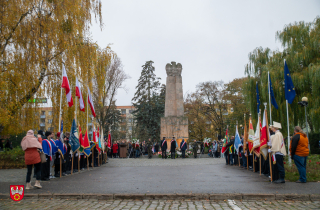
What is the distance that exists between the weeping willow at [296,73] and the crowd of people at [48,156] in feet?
47.0

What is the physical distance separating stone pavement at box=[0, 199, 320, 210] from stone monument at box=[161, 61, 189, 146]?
67.2 ft

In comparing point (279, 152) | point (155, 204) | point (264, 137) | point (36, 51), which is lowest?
point (155, 204)

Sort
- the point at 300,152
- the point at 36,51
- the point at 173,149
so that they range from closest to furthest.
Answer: the point at 300,152 → the point at 36,51 → the point at 173,149

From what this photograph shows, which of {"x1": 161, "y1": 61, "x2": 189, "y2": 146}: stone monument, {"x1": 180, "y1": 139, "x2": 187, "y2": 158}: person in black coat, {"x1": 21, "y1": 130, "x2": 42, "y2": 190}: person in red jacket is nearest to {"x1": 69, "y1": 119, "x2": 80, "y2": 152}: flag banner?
{"x1": 21, "y1": 130, "x2": 42, "y2": 190}: person in red jacket

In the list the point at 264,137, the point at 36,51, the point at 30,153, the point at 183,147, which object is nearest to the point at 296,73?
the point at 183,147

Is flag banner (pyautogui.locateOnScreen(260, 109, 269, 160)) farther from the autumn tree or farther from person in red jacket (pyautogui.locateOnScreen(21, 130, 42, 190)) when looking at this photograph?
the autumn tree

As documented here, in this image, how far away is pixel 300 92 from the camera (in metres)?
21.8

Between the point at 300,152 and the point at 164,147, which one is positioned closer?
the point at 300,152

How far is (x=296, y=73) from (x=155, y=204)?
1838 cm

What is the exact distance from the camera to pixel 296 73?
2155cm

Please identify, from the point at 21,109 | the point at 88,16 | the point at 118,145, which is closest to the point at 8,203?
the point at 21,109

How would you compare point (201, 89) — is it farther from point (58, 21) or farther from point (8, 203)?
point (8, 203)

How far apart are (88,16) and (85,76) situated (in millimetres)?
3261

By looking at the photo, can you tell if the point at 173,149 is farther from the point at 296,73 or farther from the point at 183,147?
the point at 296,73
